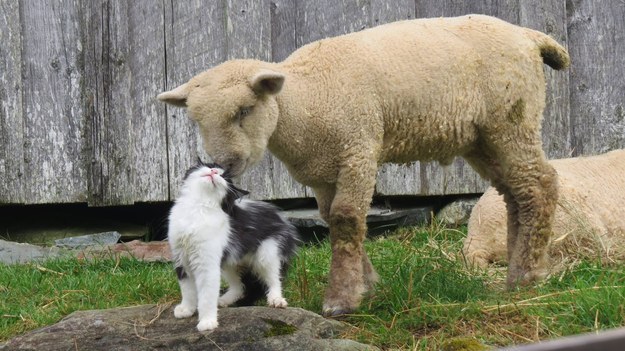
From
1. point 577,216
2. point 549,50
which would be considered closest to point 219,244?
point 549,50

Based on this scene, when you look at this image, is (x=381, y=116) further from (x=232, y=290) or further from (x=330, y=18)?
(x=330, y=18)

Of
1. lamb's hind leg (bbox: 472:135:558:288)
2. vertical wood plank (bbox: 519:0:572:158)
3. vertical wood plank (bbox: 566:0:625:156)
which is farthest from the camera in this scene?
vertical wood plank (bbox: 566:0:625:156)

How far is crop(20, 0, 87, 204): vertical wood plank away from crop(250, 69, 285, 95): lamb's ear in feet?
9.09

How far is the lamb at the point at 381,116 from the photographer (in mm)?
4078

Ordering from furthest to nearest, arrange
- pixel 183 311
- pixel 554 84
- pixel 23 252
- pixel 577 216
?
pixel 554 84 → pixel 23 252 → pixel 577 216 → pixel 183 311

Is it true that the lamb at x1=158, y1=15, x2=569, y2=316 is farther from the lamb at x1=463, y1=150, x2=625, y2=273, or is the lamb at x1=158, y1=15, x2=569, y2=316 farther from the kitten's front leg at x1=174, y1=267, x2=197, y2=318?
the lamb at x1=463, y1=150, x2=625, y2=273

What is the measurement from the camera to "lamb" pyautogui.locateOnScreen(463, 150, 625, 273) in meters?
5.50

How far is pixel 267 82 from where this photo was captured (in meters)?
4.04

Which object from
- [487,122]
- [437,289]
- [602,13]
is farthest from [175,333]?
[602,13]

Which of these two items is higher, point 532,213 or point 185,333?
point 532,213

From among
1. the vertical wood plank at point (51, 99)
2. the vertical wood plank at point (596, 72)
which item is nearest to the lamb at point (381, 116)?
the vertical wood plank at point (596, 72)

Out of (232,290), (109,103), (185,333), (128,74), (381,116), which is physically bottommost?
(185,333)

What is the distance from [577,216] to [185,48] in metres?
3.07

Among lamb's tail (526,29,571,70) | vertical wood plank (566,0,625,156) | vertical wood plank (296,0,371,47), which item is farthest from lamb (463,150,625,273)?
vertical wood plank (296,0,371,47)
